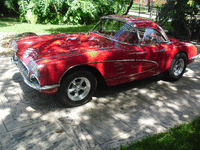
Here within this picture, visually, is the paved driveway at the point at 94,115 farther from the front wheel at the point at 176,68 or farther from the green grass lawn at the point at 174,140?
the front wheel at the point at 176,68

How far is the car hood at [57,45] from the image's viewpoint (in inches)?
128

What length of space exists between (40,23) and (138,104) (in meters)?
13.1

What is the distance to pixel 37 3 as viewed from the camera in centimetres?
1364

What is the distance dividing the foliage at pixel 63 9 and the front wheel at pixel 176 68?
1018cm

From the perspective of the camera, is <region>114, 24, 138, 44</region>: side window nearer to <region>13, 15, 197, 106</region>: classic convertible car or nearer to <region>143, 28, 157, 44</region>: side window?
<region>13, 15, 197, 106</region>: classic convertible car

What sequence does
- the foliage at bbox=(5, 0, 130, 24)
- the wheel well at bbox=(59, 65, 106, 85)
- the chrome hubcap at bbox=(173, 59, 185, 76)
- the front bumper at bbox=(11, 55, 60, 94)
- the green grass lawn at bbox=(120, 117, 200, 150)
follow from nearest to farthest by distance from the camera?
the green grass lawn at bbox=(120, 117, 200, 150)
the front bumper at bbox=(11, 55, 60, 94)
the wheel well at bbox=(59, 65, 106, 85)
the chrome hubcap at bbox=(173, 59, 185, 76)
the foliage at bbox=(5, 0, 130, 24)

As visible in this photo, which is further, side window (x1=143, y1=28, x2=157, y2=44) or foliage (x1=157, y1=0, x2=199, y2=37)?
foliage (x1=157, y1=0, x2=199, y2=37)

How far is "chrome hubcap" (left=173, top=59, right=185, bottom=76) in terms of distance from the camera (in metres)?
5.07

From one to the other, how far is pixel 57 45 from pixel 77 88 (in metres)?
0.90

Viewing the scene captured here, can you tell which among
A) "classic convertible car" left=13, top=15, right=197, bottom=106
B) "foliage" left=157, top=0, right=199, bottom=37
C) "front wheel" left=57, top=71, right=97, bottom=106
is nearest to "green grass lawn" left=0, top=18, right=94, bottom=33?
"foliage" left=157, top=0, right=199, bottom=37

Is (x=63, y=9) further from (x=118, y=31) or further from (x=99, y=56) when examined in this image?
(x=99, y=56)

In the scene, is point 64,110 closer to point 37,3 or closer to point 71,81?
point 71,81

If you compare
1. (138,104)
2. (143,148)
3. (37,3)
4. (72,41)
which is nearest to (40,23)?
(37,3)

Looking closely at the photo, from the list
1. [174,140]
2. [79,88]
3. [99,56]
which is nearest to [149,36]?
[99,56]
